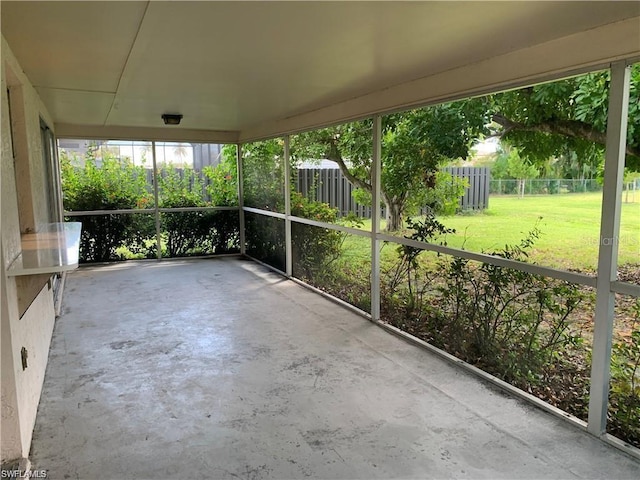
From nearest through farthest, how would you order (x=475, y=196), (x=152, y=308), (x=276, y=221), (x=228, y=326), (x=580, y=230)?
(x=580, y=230) < (x=475, y=196) < (x=228, y=326) < (x=152, y=308) < (x=276, y=221)

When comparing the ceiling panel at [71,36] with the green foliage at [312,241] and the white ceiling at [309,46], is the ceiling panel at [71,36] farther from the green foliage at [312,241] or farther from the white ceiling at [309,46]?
the green foliage at [312,241]

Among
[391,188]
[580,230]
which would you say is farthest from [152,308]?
[580,230]

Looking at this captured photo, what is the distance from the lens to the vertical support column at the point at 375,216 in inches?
165

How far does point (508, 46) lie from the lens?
2.63m

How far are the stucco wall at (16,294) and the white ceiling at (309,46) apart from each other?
295 mm

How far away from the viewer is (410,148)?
418 centimetres

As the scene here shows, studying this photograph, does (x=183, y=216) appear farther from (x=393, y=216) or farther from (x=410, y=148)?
(x=410, y=148)

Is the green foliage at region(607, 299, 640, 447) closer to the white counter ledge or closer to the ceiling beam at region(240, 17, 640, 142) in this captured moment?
the ceiling beam at region(240, 17, 640, 142)

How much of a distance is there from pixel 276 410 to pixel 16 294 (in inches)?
61.8

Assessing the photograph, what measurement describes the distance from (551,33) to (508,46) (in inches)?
11.2

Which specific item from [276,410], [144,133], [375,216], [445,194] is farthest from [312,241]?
[144,133]

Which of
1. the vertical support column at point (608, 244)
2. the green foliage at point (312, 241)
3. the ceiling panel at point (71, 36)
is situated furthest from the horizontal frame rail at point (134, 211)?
the vertical support column at point (608, 244)

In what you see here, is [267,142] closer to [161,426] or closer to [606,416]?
[161,426]

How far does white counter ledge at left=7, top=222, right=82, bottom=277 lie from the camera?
7.23 ft
